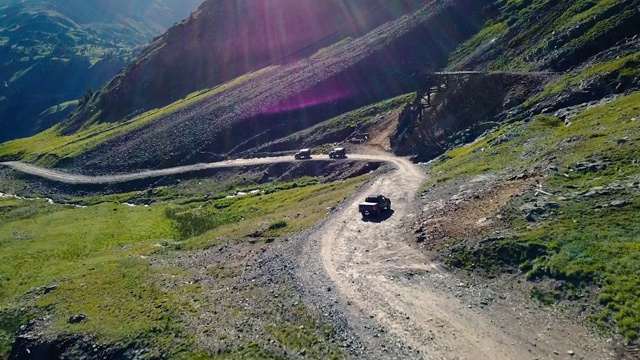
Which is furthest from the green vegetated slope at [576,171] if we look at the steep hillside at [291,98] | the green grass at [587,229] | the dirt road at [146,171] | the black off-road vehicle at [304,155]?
the steep hillside at [291,98]

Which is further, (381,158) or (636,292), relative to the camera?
(381,158)

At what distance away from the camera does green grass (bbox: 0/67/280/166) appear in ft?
440

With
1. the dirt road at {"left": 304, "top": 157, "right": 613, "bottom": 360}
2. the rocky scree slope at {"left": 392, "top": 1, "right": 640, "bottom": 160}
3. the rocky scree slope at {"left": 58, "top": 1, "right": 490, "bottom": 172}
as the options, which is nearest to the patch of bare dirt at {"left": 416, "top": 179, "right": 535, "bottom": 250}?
the dirt road at {"left": 304, "top": 157, "right": 613, "bottom": 360}

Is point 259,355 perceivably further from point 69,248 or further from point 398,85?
point 398,85

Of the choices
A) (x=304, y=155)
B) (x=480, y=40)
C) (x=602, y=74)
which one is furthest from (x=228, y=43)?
(x=602, y=74)

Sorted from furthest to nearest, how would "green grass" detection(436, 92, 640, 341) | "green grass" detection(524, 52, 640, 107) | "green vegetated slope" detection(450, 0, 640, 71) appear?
1. "green vegetated slope" detection(450, 0, 640, 71)
2. "green grass" detection(524, 52, 640, 107)
3. "green grass" detection(436, 92, 640, 341)

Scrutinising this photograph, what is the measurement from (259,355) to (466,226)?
16.6 metres

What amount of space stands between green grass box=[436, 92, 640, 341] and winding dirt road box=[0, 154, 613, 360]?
177 centimetres

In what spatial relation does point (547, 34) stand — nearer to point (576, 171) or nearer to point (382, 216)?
point (576, 171)

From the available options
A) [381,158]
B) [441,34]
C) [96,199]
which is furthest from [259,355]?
[441,34]

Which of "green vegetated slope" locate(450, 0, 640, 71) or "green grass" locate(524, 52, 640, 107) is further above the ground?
"green vegetated slope" locate(450, 0, 640, 71)

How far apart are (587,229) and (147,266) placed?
36.1m

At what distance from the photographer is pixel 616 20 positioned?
2672 inches

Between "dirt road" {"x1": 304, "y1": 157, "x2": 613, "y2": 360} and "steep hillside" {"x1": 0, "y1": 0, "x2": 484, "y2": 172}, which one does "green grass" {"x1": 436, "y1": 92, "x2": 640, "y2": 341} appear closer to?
"dirt road" {"x1": 304, "y1": 157, "x2": 613, "y2": 360}
